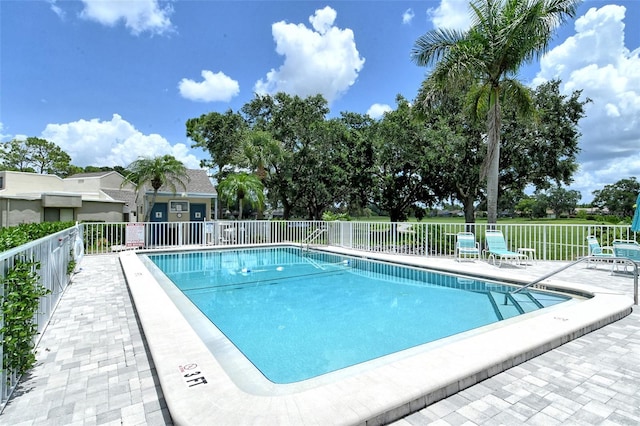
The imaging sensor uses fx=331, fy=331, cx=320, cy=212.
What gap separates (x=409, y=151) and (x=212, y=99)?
17417 mm

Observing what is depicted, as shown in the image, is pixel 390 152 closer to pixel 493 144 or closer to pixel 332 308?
pixel 493 144

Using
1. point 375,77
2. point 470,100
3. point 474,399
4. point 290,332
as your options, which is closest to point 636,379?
point 474,399

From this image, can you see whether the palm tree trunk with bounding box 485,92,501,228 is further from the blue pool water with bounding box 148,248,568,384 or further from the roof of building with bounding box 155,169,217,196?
the roof of building with bounding box 155,169,217,196

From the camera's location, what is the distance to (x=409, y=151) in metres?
18.9

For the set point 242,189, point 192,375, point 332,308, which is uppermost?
point 242,189

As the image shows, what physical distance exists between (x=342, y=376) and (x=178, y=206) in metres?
19.4

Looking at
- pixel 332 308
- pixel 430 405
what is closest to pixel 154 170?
pixel 332 308

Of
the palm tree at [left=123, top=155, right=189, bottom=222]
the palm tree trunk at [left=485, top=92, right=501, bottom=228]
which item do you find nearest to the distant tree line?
the palm tree trunk at [left=485, top=92, right=501, bottom=228]

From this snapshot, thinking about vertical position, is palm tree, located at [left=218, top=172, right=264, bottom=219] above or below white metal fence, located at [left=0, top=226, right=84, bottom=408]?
above

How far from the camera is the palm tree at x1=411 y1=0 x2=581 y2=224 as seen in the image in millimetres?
10102

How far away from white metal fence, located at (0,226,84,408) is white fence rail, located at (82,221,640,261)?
16.5 feet

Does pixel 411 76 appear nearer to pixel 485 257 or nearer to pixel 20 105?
pixel 485 257

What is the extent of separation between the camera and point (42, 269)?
4.31m

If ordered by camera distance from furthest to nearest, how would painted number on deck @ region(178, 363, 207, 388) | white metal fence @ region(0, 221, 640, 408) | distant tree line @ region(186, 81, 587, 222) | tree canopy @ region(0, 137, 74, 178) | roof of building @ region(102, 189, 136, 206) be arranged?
tree canopy @ region(0, 137, 74, 178), roof of building @ region(102, 189, 136, 206), distant tree line @ region(186, 81, 587, 222), white metal fence @ region(0, 221, 640, 408), painted number on deck @ region(178, 363, 207, 388)
